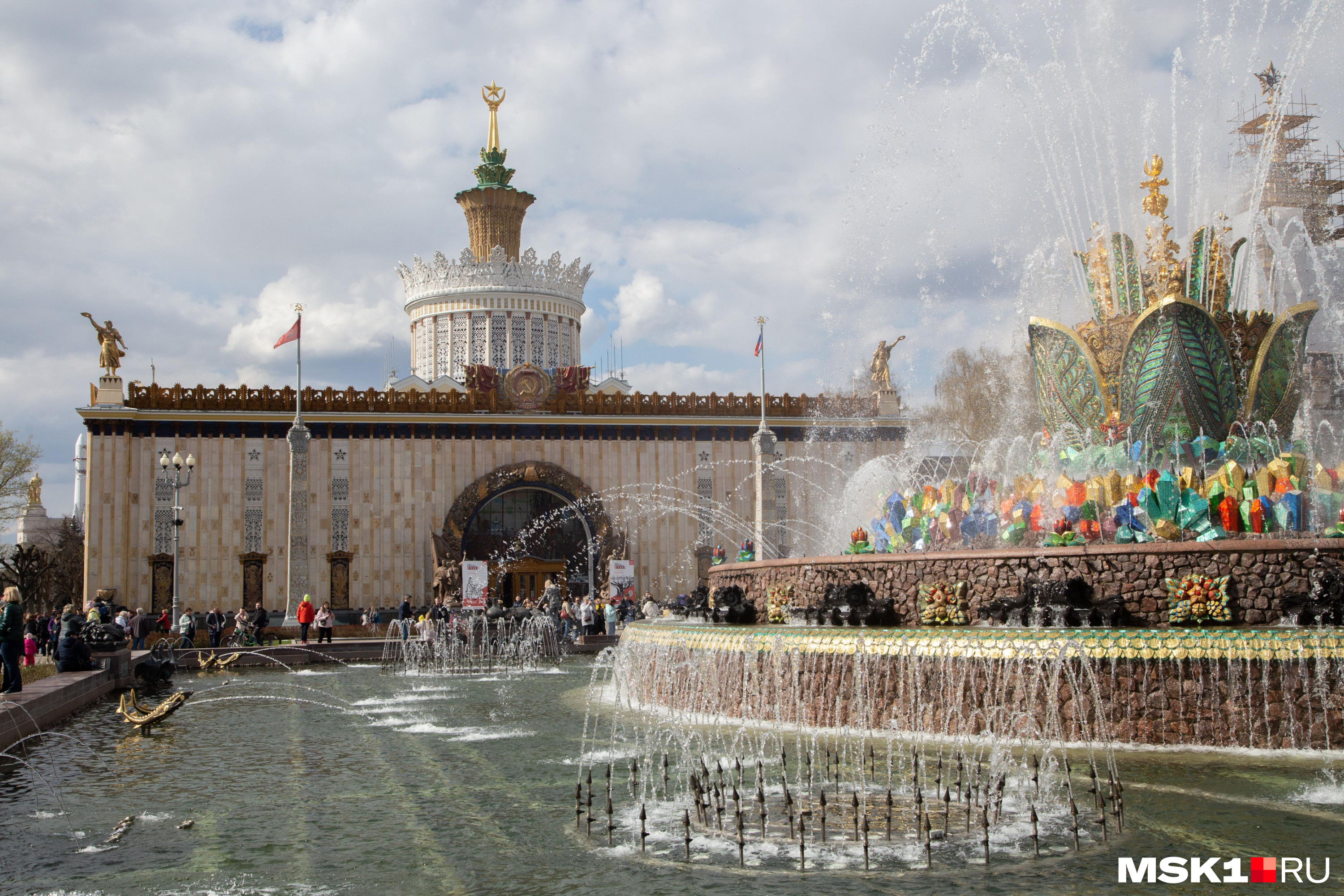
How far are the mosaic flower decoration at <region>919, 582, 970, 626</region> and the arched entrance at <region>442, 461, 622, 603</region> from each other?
960 inches

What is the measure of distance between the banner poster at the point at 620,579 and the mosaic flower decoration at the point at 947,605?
778 inches

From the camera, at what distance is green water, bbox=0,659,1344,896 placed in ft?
20.3

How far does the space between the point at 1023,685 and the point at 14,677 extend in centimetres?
1126

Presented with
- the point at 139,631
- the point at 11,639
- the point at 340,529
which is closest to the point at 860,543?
the point at 11,639

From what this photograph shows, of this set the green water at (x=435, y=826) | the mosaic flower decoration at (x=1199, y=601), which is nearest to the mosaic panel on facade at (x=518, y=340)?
the green water at (x=435, y=826)

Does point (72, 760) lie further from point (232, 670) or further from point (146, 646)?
point (146, 646)

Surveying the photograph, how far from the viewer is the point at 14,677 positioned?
40.0 ft

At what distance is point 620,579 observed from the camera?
32.5m

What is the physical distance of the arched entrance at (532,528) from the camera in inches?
1443

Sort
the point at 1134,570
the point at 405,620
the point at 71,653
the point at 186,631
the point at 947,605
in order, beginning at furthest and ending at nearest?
the point at 186,631 < the point at 405,620 < the point at 71,653 < the point at 947,605 < the point at 1134,570

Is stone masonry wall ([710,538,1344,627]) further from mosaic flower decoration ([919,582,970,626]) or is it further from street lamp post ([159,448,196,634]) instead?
street lamp post ([159,448,196,634])

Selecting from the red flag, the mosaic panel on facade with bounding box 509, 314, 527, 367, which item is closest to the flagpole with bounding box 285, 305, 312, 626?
the red flag

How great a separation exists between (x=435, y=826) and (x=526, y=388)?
102ft

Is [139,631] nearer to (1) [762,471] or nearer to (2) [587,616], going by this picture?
(2) [587,616]
